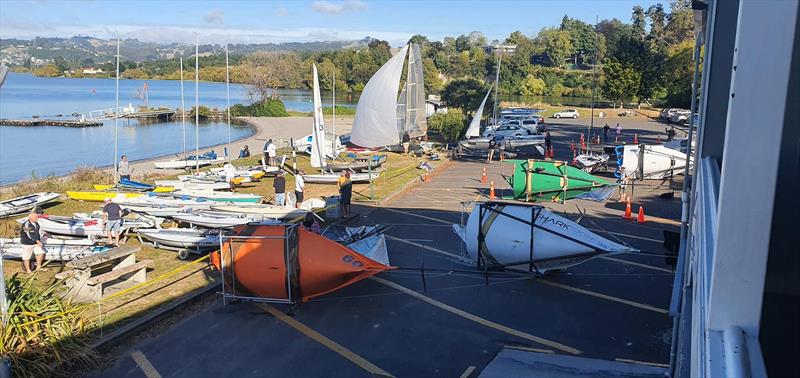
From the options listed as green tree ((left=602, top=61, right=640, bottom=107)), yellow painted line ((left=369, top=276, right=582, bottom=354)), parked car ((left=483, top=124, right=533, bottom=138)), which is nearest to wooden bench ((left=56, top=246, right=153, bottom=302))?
yellow painted line ((left=369, top=276, right=582, bottom=354))

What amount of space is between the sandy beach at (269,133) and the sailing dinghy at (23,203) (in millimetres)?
7807

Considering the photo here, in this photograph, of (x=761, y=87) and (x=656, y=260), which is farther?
(x=656, y=260)

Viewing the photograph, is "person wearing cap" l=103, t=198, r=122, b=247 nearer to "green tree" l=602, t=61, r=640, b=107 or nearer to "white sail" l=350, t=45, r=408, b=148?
"white sail" l=350, t=45, r=408, b=148

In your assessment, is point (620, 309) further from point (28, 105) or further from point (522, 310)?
point (28, 105)

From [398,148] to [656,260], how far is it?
22.6m

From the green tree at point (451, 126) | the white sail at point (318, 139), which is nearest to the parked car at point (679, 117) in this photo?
the green tree at point (451, 126)

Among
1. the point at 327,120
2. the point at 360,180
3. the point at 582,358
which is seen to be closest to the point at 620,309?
the point at 582,358

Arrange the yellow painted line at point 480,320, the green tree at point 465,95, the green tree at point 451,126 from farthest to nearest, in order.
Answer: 1. the green tree at point 465,95
2. the green tree at point 451,126
3. the yellow painted line at point 480,320

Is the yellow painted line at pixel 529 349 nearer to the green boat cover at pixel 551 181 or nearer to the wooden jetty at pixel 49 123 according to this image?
the green boat cover at pixel 551 181

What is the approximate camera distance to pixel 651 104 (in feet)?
246

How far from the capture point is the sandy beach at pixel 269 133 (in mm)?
34506

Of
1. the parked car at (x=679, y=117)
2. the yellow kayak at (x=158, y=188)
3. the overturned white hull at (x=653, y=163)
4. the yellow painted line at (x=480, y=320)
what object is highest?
the parked car at (x=679, y=117)

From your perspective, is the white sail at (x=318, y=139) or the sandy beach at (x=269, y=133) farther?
the sandy beach at (x=269, y=133)

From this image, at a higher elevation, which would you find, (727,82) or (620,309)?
(727,82)
